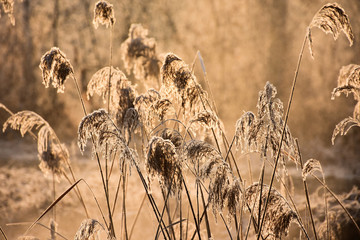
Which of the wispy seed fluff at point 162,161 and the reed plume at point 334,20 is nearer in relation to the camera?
the wispy seed fluff at point 162,161

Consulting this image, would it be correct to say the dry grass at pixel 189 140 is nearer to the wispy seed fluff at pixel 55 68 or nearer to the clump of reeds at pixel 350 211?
the wispy seed fluff at pixel 55 68

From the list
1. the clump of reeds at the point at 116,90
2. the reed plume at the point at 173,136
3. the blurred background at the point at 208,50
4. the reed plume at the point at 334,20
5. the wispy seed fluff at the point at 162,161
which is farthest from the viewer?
the blurred background at the point at 208,50

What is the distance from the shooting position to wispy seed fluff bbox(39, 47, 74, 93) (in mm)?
1287

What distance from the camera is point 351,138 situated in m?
3.12

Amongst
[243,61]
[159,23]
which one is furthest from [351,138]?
[159,23]

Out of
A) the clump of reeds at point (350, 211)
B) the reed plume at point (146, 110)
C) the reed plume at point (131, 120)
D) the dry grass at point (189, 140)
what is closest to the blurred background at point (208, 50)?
the clump of reeds at point (350, 211)

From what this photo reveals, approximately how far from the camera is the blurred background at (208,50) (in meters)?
2.97

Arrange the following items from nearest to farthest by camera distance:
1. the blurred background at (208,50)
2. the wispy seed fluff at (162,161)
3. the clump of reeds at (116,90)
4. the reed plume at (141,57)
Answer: the wispy seed fluff at (162,161) < the clump of reeds at (116,90) < the reed plume at (141,57) < the blurred background at (208,50)

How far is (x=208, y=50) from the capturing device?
298 cm

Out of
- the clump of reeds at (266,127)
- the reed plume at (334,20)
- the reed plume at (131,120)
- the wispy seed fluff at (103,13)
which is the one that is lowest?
the clump of reeds at (266,127)


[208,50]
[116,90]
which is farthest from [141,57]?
[208,50]

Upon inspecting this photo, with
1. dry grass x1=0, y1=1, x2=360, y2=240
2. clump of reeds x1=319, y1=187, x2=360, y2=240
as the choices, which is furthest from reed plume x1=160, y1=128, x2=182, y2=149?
clump of reeds x1=319, y1=187, x2=360, y2=240

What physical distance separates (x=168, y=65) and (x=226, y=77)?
6.07 feet

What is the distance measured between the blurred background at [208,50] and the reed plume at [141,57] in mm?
1160
